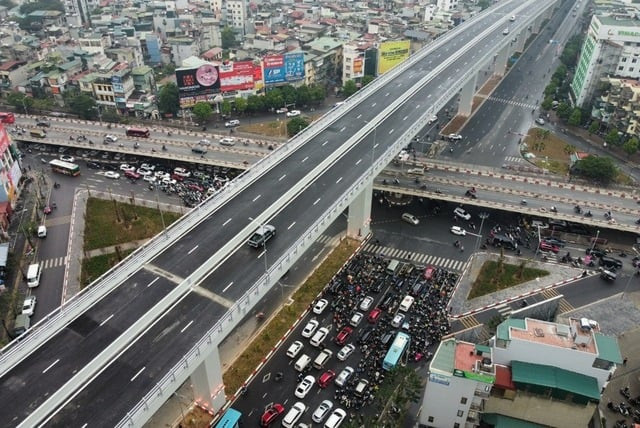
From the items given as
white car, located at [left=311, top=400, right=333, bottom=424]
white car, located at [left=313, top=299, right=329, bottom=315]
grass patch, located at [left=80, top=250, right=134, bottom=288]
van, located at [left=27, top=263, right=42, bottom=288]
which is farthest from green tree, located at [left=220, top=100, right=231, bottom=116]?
white car, located at [left=311, top=400, right=333, bottom=424]

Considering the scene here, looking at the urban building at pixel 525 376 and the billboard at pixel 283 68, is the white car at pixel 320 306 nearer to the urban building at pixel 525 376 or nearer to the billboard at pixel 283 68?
the urban building at pixel 525 376

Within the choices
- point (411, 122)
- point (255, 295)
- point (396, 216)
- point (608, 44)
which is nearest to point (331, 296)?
point (255, 295)

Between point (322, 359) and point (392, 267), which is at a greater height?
point (392, 267)

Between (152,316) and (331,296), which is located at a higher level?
(152,316)

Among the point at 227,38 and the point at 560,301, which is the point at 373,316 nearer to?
the point at 560,301

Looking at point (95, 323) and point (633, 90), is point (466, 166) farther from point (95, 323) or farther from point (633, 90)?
point (95, 323)

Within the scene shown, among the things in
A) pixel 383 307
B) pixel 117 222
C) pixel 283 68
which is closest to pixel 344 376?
pixel 383 307

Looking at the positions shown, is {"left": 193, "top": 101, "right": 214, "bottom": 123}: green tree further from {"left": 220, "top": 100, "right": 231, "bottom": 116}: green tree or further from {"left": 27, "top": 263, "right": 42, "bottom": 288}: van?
{"left": 27, "top": 263, "right": 42, "bottom": 288}: van
